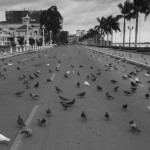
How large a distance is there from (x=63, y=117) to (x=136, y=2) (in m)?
63.9

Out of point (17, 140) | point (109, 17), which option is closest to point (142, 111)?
point (17, 140)

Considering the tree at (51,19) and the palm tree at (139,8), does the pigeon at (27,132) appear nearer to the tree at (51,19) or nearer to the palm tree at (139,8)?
the palm tree at (139,8)

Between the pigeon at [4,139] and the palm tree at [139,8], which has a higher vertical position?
the palm tree at [139,8]

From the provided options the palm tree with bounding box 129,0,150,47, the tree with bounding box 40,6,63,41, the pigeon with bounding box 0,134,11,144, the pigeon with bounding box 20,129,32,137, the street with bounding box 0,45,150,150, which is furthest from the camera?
the tree with bounding box 40,6,63,41

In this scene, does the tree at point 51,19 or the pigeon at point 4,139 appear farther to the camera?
the tree at point 51,19

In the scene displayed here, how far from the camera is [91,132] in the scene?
6.84 metres

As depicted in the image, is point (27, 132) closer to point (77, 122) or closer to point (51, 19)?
point (77, 122)

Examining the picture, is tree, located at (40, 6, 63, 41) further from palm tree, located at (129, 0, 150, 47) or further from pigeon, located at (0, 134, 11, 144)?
pigeon, located at (0, 134, 11, 144)

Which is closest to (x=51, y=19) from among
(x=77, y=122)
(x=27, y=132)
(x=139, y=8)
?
(x=139, y=8)

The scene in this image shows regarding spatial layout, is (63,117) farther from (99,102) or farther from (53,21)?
(53,21)

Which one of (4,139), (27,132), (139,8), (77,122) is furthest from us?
(139,8)

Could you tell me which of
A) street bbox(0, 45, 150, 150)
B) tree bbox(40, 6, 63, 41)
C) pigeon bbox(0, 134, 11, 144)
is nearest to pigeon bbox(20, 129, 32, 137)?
street bbox(0, 45, 150, 150)

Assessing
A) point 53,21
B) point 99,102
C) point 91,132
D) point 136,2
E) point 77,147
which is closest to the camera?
point 77,147

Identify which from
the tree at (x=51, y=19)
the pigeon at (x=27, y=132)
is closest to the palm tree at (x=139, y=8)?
the pigeon at (x=27, y=132)
